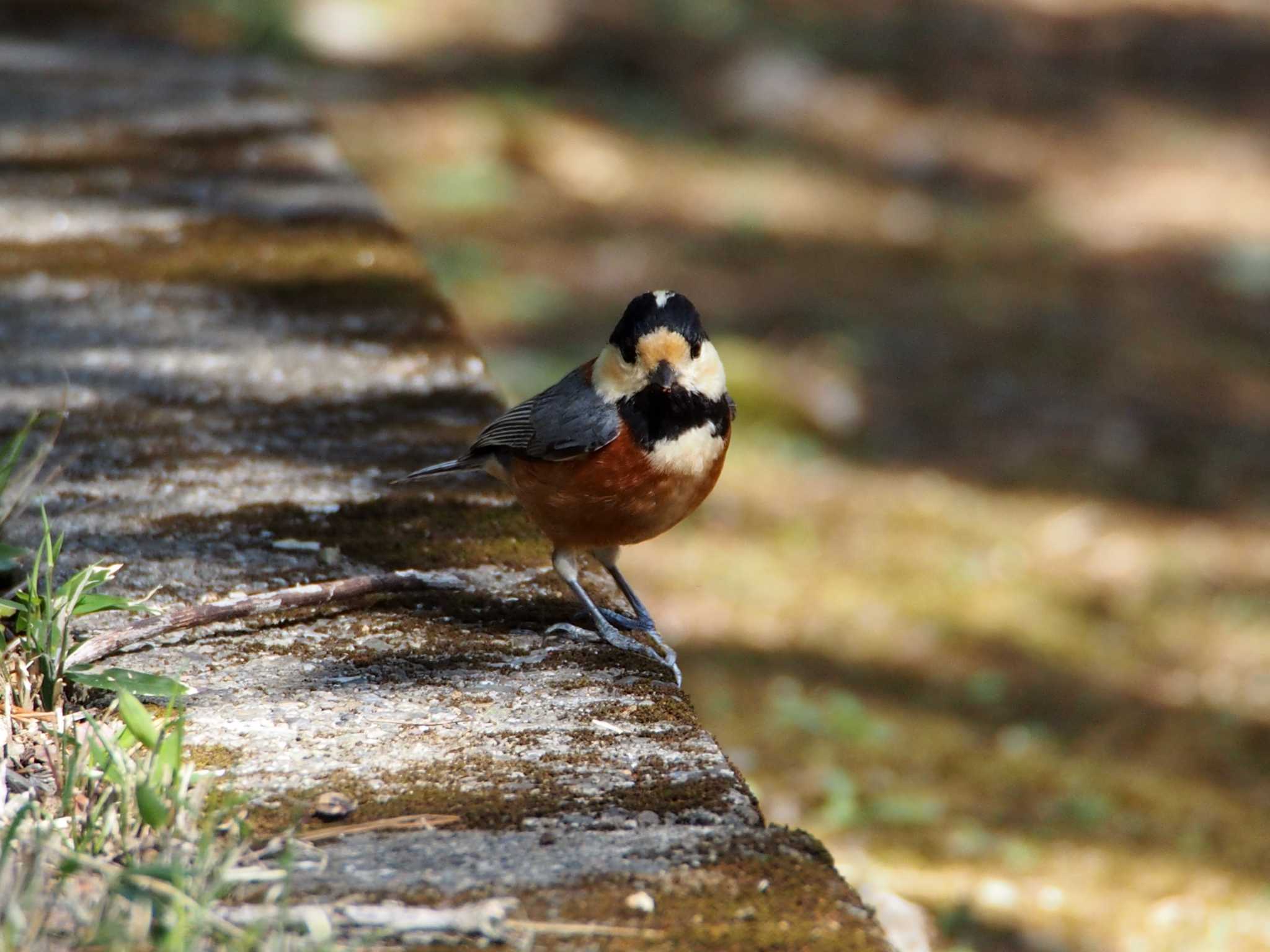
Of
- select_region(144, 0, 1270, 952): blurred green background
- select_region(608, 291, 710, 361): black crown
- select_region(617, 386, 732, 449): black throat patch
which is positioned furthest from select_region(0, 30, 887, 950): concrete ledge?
select_region(144, 0, 1270, 952): blurred green background

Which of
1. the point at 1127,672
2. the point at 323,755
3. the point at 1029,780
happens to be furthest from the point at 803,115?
the point at 323,755

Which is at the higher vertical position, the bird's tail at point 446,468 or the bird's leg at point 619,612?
the bird's tail at point 446,468

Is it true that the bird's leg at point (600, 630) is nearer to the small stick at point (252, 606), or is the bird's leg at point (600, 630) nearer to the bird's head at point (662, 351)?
the small stick at point (252, 606)

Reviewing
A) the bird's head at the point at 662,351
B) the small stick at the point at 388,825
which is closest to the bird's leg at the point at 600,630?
the bird's head at the point at 662,351

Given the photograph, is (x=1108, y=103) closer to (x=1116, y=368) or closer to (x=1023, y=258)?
(x=1023, y=258)

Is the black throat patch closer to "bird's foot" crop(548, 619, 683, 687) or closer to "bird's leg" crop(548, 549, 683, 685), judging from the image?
"bird's leg" crop(548, 549, 683, 685)

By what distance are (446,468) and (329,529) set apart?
0.31m

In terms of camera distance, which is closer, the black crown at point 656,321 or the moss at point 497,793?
the moss at point 497,793

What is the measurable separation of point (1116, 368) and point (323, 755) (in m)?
6.69

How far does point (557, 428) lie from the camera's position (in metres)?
2.98

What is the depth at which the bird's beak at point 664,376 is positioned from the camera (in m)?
2.92

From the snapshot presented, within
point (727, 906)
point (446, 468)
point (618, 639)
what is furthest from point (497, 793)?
point (446, 468)

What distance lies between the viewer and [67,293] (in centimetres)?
386

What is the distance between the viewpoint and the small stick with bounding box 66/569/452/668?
2430 millimetres
